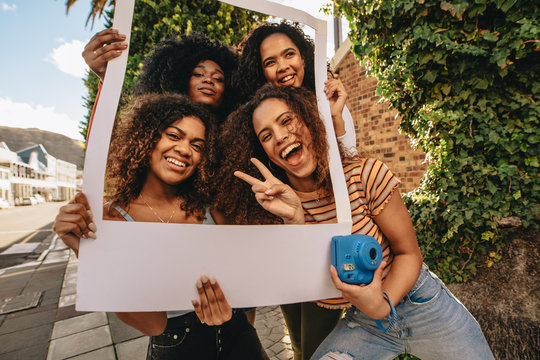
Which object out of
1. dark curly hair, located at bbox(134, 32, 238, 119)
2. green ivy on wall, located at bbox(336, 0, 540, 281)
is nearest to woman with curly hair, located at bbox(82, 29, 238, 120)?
dark curly hair, located at bbox(134, 32, 238, 119)

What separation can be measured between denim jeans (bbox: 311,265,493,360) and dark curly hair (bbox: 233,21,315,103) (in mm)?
852

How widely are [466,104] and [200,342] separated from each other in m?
2.12

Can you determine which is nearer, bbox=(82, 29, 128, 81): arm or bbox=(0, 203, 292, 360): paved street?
bbox=(82, 29, 128, 81): arm

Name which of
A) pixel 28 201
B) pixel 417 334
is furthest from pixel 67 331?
pixel 28 201

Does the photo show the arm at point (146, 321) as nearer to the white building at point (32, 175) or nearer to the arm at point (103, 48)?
the arm at point (103, 48)

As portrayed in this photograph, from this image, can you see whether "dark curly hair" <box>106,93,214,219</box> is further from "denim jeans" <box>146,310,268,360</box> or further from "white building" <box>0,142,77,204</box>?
"white building" <box>0,142,77,204</box>

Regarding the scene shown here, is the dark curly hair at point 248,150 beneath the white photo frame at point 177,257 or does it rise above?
above

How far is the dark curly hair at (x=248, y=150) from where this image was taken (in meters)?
0.87

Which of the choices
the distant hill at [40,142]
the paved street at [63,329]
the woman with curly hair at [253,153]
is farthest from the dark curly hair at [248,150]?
the distant hill at [40,142]

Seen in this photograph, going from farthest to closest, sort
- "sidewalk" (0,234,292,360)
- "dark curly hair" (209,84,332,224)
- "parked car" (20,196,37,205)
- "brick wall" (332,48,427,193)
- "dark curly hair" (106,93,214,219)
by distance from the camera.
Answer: "parked car" (20,196,37,205) → "brick wall" (332,48,427,193) → "sidewalk" (0,234,292,360) → "dark curly hair" (209,84,332,224) → "dark curly hair" (106,93,214,219)

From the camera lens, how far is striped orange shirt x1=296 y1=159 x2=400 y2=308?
0.94 meters

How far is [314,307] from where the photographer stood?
4.49ft

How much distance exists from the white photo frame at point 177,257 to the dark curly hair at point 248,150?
0.26 ft

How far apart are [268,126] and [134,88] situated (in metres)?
0.45
